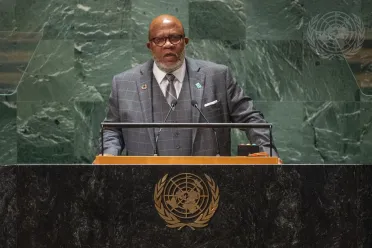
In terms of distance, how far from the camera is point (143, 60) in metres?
7.20

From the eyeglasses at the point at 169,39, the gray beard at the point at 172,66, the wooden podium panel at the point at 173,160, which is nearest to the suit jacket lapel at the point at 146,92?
the gray beard at the point at 172,66

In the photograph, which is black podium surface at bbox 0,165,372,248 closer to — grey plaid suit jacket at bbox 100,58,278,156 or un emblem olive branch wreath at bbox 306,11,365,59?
grey plaid suit jacket at bbox 100,58,278,156

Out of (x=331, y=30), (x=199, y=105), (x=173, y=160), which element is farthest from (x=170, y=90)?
(x=331, y=30)

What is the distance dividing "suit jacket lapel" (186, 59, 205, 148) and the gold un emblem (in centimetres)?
162

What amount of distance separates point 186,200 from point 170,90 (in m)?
1.89

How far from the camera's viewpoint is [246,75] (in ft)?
23.8

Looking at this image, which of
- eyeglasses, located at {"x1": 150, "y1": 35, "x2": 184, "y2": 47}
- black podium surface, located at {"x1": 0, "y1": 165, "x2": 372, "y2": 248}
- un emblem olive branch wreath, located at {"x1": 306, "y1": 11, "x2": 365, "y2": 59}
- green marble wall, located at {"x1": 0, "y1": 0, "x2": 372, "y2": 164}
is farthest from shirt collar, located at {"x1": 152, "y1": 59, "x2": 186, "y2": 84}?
un emblem olive branch wreath, located at {"x1": 306, "y1": 11, "x2": 365, "y2": 59}

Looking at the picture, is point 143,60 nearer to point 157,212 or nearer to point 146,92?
point 146,92

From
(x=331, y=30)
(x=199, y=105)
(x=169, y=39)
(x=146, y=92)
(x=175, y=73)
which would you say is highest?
(x=331, y=30)

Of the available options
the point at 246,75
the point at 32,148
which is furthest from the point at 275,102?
the point at 32,148

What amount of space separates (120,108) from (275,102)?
88.4 inches

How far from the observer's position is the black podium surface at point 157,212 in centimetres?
367

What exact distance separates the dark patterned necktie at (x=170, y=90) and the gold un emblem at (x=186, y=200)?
70.4 inches

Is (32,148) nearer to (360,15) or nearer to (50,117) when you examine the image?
(50,117)
